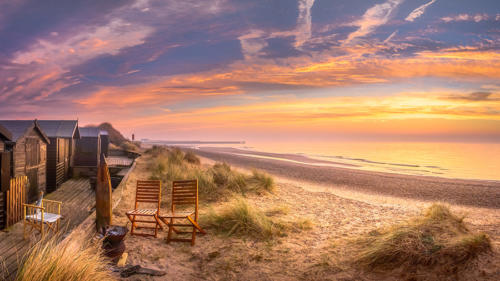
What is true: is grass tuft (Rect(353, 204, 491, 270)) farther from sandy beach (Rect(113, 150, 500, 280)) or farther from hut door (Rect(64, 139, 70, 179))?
hut door (Rect(64, 139, 70, 179))

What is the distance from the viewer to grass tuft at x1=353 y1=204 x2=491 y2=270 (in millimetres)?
4695

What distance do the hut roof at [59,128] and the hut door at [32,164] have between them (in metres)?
4.87

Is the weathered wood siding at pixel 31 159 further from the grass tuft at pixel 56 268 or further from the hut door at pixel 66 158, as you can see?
the grass tuft at pixel 56 268

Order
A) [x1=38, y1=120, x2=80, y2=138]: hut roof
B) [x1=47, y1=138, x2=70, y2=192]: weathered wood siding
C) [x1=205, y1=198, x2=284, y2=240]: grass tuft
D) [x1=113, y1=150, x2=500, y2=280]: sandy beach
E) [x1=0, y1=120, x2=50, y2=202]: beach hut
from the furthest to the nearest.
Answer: [x1=38, y1=120, x2=80, y2=138]: hut roof
[x1=47, y1=138, x2=70, y2=192]: weathered wood siding
[x1=0, y1=120, x2=50, y2=202]: beach hut
[x1=205, y1=198, x2=284, y2=240]: grass tuft
[x1=113, y1=150, x2=500, y2=280]: sandy beach

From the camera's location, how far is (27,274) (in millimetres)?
3246

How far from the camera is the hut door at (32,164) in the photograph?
10.8m

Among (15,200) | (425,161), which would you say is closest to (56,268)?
(15,200)

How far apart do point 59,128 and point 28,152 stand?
657 cm

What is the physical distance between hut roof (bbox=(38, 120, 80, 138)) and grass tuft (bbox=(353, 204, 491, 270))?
15.9m

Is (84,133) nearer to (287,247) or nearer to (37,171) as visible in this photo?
(37,171)

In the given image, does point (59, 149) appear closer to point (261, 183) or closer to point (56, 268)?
point (261, 183)

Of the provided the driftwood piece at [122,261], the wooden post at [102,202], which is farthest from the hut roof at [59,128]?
the driftwood piece at [122,261]

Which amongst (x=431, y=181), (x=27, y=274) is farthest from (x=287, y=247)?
(x=431, y=181)

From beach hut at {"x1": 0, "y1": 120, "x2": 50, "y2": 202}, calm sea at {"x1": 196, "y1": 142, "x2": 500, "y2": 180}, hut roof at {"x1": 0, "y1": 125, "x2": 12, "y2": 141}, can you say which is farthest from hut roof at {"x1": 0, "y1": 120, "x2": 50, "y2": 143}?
calm sea at {"x1": 196, "y1": 142, "x2": 500, "y2": 180}
